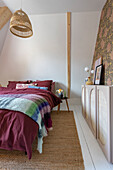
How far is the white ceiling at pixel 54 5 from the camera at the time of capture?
236 centimetres

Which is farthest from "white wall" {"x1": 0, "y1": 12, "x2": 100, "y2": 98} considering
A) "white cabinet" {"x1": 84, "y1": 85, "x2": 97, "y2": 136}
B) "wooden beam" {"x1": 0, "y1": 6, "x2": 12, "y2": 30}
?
"white cabinet" {"x1": 84, "y1": 85, "x2": 97, "y2": 136}

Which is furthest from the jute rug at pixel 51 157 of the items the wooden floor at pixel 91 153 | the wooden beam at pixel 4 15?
the wooden beam at pixel 4 15

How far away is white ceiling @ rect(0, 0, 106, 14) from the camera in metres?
2.36

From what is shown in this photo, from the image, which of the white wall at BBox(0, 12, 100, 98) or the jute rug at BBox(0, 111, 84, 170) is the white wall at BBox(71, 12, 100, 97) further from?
the jute rug at BBox(0, 111, 84, 170)

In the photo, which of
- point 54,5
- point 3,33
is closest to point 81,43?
point 54,5

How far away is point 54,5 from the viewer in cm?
247

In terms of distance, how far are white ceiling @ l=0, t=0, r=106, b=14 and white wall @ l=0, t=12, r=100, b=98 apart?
0.43ft

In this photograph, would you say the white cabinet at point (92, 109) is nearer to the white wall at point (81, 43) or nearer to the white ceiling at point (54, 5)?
the white wall at point (81, 43)

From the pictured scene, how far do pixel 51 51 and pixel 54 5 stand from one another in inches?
47.4

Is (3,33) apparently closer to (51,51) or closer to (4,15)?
(4,15)

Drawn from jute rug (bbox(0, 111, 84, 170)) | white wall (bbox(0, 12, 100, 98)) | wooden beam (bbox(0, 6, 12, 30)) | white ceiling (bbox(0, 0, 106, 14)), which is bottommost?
jute rug (bbox(0, 111, 84, 170))

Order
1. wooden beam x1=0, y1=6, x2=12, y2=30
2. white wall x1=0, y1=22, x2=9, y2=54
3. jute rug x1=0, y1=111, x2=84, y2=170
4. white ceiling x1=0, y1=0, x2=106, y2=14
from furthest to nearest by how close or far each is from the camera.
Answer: white wall x1=0, y1=22, x2=9, y2=54 → wooden beam x1=0, y1=6, x2=12, y2=30 → white ceiling x1=0, y1=0, x2=106, y2=14 → jute rug x1=0, y1=111, x2=84, y2=170

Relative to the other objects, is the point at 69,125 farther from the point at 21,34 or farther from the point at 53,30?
the point at 53,30

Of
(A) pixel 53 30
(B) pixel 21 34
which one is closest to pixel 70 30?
(A) pixel 53 30
